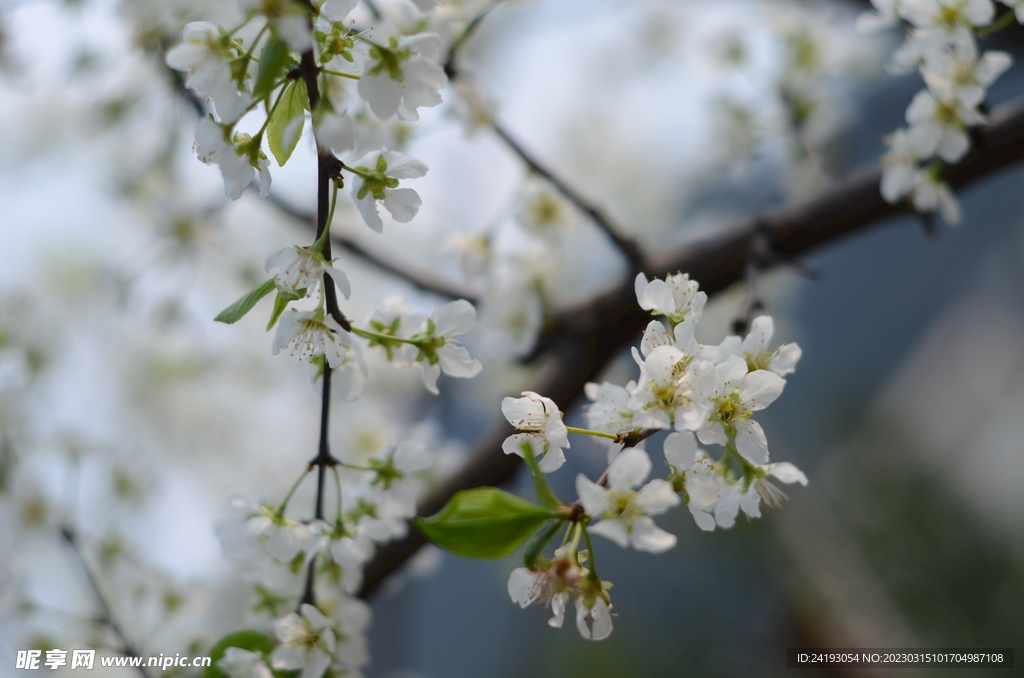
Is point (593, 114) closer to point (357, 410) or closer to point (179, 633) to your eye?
point (357, 410)

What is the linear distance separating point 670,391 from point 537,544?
114mm

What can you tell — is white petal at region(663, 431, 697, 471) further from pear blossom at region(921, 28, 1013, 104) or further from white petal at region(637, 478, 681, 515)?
pear blossom at region(921, 28, 1013, 104)

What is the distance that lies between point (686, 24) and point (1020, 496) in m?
2.20

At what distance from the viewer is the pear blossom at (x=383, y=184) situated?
37cm

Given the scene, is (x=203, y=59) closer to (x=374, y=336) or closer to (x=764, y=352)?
(x=374, y=336)

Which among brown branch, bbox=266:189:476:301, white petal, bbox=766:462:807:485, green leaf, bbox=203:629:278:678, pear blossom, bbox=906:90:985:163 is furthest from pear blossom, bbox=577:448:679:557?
brown branch, bbox=266:189:476:301

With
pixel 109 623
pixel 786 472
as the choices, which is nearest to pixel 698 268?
pixel 786 472

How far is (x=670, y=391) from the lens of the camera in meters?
0.35

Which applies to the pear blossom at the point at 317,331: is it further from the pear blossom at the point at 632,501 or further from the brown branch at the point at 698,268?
the brown branch at the point at 698,268

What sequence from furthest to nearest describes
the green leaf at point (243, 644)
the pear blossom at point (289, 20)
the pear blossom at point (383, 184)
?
the green leaf at point (243, 644)
the pear blossom at point (383, 184)
the pear blossom at point (289, 20)

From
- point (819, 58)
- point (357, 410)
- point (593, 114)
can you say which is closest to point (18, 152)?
point (357, 410)

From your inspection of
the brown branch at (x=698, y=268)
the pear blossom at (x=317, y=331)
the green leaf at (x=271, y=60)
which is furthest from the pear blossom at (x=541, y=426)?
the brown branch at (x=698, y=268)

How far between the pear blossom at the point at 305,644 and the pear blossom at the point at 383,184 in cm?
30

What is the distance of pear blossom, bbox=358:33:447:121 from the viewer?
32 centimetres
